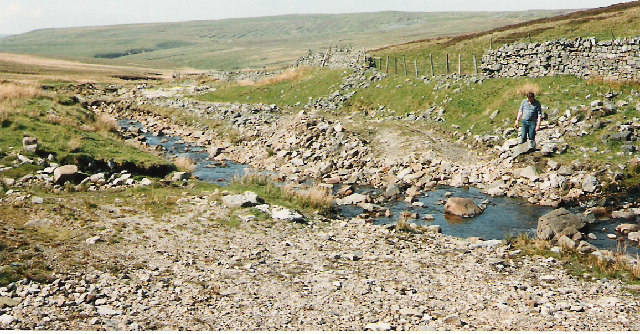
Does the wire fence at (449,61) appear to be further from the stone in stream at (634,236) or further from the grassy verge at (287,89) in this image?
the stone in stream at (634,236)

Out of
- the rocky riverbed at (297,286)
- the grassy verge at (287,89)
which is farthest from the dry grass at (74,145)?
the grassy verge at (287,89)

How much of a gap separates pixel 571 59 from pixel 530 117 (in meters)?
11.8

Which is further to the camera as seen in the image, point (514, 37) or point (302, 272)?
point (514, 37)

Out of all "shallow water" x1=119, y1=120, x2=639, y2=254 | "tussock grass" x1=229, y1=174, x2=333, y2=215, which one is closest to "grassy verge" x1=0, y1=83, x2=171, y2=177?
"shallow water" x1=119, y1=120, x2=639, y2=254

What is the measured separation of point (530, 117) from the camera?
2461cm

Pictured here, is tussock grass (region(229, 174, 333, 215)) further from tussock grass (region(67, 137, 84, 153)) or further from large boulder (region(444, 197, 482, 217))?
tussock grass (region(67, 137, 84, 153))

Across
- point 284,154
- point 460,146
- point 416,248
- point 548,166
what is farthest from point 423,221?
point 284,154

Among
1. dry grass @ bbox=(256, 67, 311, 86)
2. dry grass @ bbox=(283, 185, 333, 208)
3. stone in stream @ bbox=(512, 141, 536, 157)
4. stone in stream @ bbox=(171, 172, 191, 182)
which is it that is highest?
dry grass @ bbox=(256, 67, 311, 86)

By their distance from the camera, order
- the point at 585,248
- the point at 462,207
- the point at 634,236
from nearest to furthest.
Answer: the point at 585,248
the point at 634,236
the point at 462,207

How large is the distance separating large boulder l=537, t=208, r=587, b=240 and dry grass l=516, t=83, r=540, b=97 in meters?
15.5

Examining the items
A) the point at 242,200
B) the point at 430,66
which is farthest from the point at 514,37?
the point at 242,200

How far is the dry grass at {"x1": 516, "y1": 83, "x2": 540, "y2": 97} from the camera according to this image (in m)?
31.0

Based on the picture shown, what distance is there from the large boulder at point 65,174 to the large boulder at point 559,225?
60.2ft

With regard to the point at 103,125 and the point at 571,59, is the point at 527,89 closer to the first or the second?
the point at 571,59
